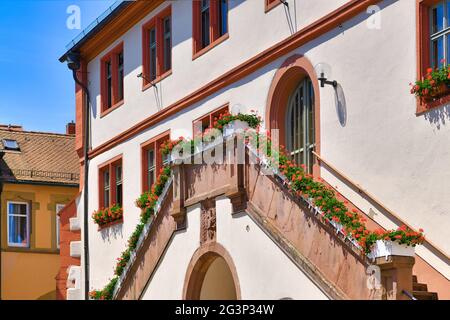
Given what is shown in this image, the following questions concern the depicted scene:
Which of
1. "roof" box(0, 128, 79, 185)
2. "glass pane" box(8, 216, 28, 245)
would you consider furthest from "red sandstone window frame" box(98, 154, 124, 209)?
"glass pane" box(8, 216, 28, 245)

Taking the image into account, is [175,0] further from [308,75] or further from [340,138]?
[340,138]

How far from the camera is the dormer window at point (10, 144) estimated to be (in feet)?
136

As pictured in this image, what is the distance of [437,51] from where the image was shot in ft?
50.5

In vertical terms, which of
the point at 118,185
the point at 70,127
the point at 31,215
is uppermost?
the point at 70,127

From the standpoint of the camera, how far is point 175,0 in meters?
24.3

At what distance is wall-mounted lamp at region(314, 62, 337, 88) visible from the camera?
17.6m

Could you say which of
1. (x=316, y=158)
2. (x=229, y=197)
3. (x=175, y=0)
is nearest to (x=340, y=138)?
(x=316, y=158)

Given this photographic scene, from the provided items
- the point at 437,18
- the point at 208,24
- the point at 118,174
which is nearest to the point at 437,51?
the point at 437,18

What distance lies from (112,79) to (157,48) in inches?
119

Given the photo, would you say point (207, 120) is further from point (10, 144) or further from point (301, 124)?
point (10, 144)

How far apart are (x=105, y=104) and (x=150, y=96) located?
3460 mm

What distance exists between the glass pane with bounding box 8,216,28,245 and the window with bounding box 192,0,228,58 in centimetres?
1907

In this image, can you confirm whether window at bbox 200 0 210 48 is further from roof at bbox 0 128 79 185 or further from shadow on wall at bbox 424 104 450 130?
roof at bbox 0 128 79 185

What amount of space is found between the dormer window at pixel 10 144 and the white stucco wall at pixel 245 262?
2338cm
